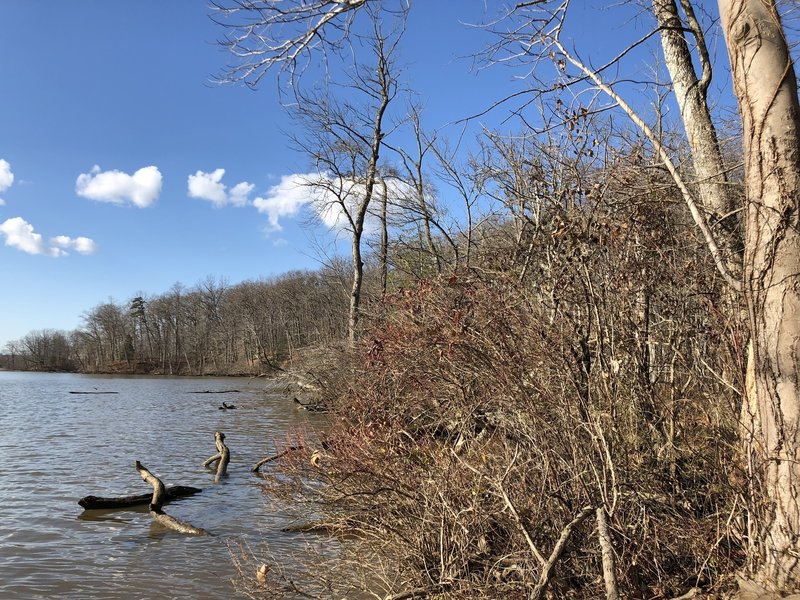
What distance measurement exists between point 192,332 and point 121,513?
7866 centimetres

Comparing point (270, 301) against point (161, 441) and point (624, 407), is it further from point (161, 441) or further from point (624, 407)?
point (624, 407)

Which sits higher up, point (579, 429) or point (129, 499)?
point (579, 429)

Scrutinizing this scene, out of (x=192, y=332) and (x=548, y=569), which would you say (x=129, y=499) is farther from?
(x=192, y=332)

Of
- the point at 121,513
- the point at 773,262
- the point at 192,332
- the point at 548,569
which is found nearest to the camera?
the point at 773,262

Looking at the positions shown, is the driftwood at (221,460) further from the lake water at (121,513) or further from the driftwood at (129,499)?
the driftwood at (129,499)

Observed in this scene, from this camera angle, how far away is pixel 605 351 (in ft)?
15.9

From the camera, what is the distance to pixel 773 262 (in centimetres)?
335

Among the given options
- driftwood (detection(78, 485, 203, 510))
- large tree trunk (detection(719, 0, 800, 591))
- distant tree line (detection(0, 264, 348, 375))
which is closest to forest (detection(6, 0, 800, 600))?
large tree trunk (detection(719, 0, 800, 591))

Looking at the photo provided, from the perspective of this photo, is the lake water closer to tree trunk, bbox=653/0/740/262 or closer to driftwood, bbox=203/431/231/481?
driftwood, bbox=203/431/231/481

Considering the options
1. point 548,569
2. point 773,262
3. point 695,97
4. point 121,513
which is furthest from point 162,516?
point 695,97

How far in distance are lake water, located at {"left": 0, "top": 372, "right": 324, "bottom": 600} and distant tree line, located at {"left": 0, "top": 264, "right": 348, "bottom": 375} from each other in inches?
1711

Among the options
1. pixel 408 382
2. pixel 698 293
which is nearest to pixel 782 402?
pixel 698 293

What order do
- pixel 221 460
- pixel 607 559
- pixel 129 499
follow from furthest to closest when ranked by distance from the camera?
1. pixel 221 460
2. pixel 129 499
3. pixel 607 559

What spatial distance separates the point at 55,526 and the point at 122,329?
288 feet
